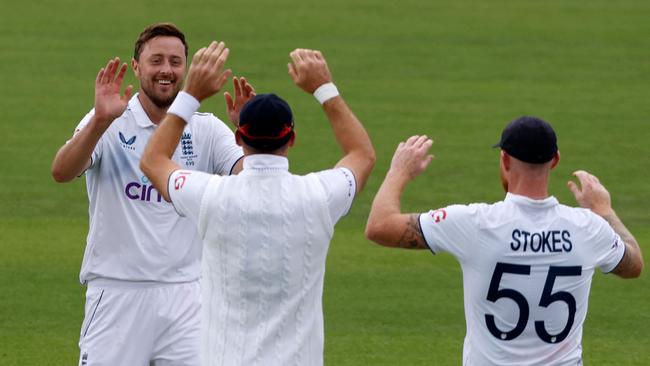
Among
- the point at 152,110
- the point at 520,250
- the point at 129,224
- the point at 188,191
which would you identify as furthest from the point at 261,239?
the point at 152,110

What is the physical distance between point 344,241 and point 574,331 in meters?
7.50

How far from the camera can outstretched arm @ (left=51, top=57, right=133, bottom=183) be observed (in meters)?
6.42

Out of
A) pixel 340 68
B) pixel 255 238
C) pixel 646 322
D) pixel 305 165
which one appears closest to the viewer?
pixel 255 238

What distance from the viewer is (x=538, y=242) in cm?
557

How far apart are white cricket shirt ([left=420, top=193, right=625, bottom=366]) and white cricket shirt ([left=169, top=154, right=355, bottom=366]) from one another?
585 mm

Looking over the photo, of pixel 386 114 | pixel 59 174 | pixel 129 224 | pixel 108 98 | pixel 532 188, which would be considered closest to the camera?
pixel 532 188

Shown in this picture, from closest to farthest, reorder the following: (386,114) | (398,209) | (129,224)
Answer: (398,209)
(129,224)
(386,114)

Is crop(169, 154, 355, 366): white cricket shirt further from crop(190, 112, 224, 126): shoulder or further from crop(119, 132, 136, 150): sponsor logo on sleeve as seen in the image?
crop(190, 112, 224, 126): shoulder

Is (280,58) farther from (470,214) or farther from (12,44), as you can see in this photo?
(470,214)

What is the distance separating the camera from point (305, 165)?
15.3m

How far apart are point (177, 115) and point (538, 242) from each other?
61.3 inches

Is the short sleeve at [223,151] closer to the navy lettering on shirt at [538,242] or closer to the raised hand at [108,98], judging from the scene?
the raised hand at [108,98]

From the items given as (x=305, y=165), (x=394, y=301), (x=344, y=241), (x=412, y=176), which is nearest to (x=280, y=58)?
(x=305, y=165)

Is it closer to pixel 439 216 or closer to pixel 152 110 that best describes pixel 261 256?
pixel 439 216
